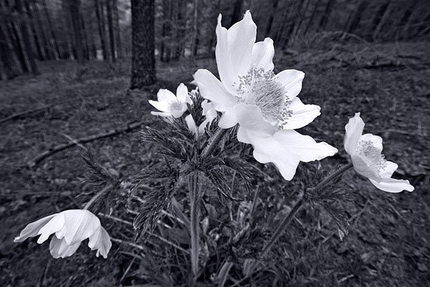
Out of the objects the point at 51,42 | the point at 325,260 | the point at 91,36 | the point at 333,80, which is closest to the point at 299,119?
the point at 325,260

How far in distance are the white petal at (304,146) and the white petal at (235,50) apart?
27 centimetres

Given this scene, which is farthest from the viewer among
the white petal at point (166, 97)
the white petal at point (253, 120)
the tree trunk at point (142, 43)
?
the tree trunk at point (142, 43)

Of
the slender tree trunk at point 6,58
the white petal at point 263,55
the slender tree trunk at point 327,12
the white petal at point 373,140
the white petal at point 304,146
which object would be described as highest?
the slender tree trunk at point 327,12

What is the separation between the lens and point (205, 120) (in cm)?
93

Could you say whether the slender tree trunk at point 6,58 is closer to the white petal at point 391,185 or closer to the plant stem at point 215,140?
the plant stem at point 215,140

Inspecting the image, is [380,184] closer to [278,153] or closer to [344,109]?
[278,153]

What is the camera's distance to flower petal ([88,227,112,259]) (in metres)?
0.91

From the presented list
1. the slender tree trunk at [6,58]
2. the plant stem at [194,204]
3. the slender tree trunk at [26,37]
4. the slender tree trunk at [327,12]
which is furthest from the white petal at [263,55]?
the slender tree trunk at [6,58]

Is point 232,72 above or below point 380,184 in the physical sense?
above

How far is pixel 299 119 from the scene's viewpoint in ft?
2.94

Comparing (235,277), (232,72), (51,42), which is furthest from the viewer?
(51,42)

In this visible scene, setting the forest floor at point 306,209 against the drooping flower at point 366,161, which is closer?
the drooping flower at point 366,161

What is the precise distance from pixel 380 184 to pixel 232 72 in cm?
85

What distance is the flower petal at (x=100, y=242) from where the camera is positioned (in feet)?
2.98
